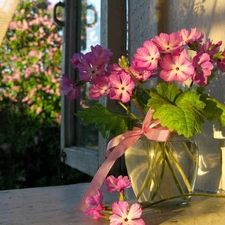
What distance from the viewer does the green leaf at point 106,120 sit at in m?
0.97

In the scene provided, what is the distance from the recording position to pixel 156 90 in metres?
0.91

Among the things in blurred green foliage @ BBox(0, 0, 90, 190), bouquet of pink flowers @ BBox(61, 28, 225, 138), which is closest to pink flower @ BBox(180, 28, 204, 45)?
bouquet of pink flowers @ BBox(61, 28, 225, 138)

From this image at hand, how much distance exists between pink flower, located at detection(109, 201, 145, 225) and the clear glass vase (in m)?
0.20

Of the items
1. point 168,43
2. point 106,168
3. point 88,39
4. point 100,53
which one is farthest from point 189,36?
point 88,39

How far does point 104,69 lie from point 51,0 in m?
3.02

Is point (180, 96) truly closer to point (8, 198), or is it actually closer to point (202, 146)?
point (202, 146)

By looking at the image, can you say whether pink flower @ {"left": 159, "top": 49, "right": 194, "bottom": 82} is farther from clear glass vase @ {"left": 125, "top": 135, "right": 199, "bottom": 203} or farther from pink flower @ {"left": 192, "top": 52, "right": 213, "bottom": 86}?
clear glass vase @ {"left": 125, "top": 135, "right": 199, "bottom": 203}

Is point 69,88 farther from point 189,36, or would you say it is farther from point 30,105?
point 30,105

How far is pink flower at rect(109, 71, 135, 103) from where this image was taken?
90cm

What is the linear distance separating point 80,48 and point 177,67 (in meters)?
1.05

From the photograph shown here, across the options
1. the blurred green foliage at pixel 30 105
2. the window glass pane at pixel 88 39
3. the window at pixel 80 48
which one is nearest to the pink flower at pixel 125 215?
the window at pixel 80 48

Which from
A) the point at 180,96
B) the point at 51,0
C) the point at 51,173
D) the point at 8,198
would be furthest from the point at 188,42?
the point at 51,0

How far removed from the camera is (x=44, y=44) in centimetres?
376

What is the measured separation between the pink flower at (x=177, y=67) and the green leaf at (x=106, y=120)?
0.14 metres
